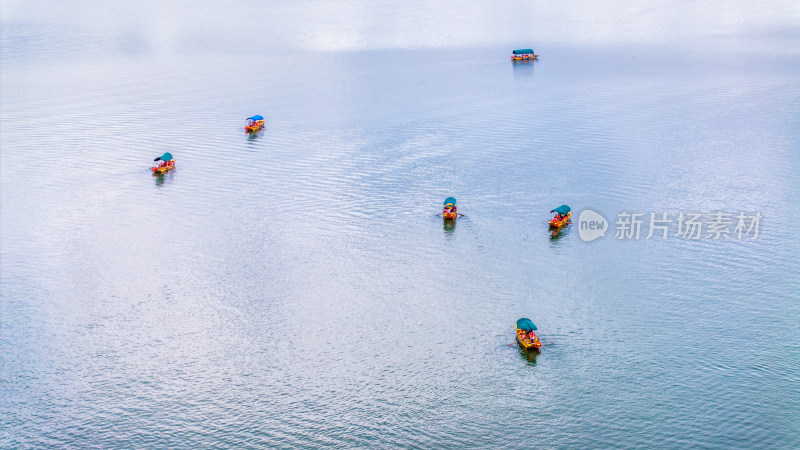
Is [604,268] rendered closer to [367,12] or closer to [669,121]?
[669,121]

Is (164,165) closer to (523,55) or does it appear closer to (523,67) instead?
(523,67)
